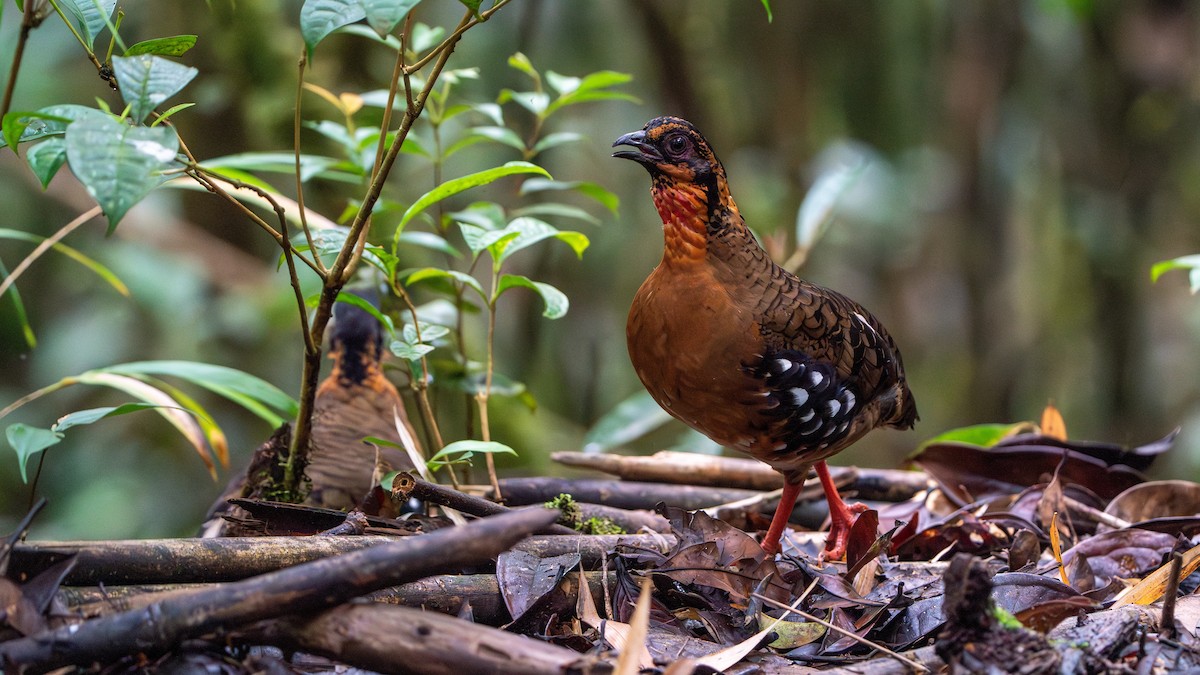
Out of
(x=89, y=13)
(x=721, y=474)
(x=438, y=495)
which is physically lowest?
(x=721, y=474)

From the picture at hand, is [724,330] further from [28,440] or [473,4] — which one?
[28,440]

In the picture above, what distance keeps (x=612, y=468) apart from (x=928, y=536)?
1072mm

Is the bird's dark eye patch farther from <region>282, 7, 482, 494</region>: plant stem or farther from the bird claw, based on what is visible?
the bird claw

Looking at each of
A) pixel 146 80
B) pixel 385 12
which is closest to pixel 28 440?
pixel 146 80

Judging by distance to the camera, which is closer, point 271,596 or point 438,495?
point 271,596

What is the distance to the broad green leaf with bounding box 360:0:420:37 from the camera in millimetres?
1467

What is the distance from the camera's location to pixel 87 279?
559cm

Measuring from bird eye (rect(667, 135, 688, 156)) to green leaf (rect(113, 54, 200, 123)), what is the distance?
1266 mm

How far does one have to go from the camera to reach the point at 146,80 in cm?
153

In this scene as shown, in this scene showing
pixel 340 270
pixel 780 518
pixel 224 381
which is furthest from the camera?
pixel 224 381

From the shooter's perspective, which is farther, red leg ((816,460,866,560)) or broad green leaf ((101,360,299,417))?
red leg ((816,460,866,560))

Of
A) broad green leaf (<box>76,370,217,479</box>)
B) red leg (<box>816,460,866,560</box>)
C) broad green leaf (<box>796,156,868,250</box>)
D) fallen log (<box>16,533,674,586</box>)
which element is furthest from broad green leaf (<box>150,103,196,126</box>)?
broad green leaf (<box>796,156,868,250</box>)

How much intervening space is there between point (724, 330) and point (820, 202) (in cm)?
197

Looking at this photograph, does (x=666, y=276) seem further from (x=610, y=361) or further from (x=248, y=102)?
(x=610, y=361)
